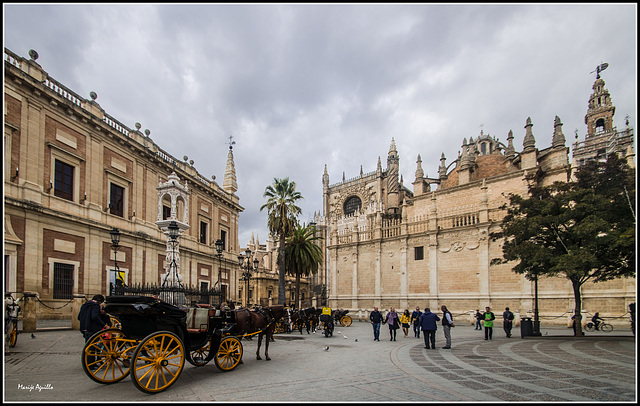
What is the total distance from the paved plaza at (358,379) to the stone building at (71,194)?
23.6 ft

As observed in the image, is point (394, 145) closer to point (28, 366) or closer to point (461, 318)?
point (461, 318)

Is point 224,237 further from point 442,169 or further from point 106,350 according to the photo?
point 106,350

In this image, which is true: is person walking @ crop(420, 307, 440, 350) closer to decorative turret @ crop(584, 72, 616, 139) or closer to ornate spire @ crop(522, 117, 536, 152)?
ornate spire @ crop(522, 117, 536, 152)

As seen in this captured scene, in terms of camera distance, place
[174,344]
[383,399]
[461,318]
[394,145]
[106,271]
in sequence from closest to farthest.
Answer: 1. [383,399]
2. [174,344]
3. [106,271]
4. [461,318]
5. [394,145]

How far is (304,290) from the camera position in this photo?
67.3 metres

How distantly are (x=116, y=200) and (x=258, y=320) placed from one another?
1782 cm

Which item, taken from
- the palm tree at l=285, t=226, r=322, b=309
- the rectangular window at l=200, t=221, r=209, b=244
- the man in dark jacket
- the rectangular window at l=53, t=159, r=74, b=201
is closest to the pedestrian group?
the man in dark jacket

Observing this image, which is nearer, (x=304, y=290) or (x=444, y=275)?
(x=444, y=275)

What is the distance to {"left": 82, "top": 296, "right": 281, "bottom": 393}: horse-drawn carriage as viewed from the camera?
21.3ft

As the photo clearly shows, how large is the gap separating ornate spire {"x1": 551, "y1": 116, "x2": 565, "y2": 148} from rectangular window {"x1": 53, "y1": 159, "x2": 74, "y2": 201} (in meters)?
35.7

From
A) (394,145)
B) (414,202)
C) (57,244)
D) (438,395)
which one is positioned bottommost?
(438,395)

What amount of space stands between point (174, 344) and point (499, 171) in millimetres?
38692

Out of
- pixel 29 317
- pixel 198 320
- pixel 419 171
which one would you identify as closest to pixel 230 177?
pixel 419 171

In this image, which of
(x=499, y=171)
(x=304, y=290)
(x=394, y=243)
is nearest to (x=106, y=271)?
(x=394, y=243)
